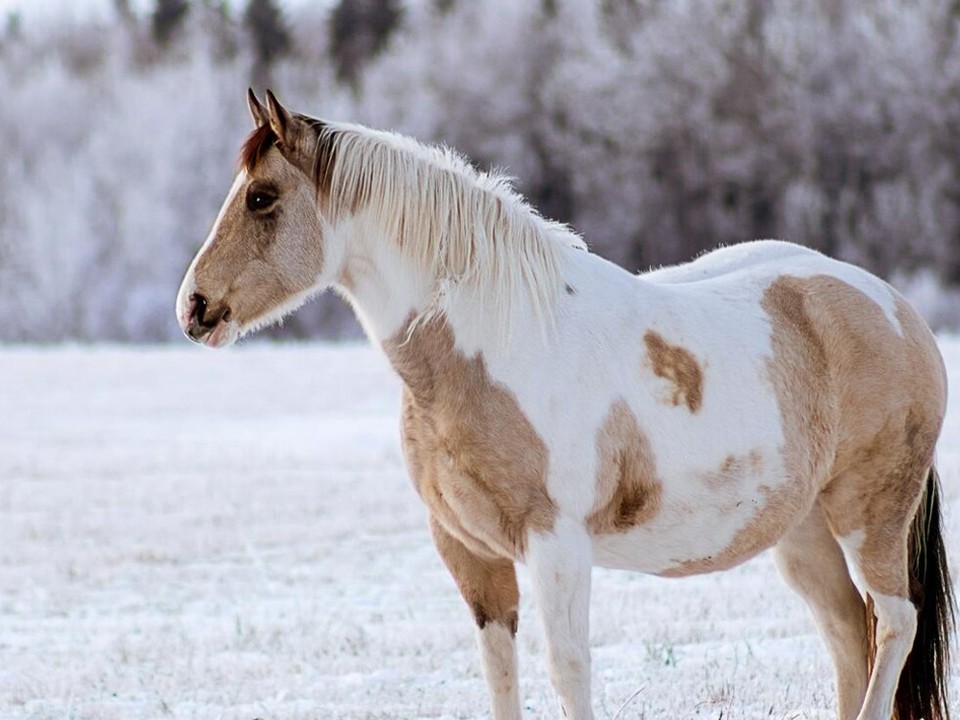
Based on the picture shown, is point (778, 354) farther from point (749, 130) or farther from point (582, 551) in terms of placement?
point (749, 130)

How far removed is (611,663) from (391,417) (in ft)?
42.9

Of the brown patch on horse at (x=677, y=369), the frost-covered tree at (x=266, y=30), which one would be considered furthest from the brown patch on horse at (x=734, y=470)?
the frost-covered tree at (x=266, y=30)

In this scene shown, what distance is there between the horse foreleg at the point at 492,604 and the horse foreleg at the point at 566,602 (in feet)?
1.08

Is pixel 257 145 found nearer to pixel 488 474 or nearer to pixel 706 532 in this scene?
pixel 488 474

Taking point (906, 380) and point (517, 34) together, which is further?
point (517, 34)

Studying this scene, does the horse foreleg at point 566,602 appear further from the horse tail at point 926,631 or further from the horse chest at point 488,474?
the horse tail at point 926,631

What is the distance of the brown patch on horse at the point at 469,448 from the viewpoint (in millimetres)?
3617

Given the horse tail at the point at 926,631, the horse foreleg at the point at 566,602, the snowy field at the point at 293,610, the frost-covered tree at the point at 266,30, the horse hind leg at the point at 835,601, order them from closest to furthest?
the horse foreleg at the point at 566,602, the horse tail at the point at 926,631, the horse hind leg at the point at 835,601, the snowy field at the point at 293,610, the frost-covered tree at the point at 266,30

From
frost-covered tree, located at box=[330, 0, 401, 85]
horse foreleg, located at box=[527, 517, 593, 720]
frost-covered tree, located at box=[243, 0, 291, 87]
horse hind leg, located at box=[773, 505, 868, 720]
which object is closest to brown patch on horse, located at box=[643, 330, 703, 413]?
horse foreleg, located at box=[527, 517, 593, 720]

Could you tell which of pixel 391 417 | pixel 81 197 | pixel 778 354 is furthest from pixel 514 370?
pixel 81 197

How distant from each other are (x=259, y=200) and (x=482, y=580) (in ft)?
4.41

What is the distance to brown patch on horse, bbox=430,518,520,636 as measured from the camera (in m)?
3.95

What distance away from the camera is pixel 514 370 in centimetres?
372

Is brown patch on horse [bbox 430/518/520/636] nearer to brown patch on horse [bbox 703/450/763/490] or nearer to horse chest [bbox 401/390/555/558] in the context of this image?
horse chest [bbox 401/390/555/558]
